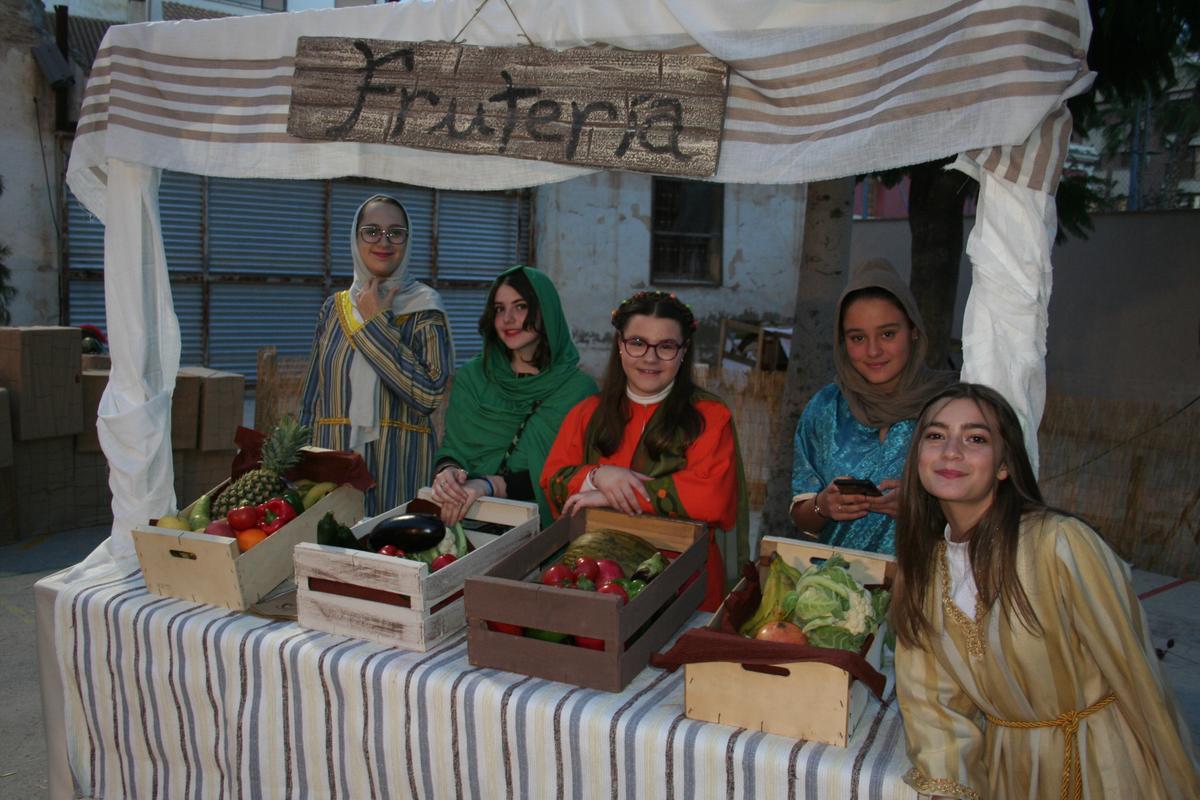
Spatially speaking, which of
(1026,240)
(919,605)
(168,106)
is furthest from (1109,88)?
(168,106)

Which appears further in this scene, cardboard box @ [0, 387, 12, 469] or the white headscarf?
cardboard box @ [0, 387, 12, 469]

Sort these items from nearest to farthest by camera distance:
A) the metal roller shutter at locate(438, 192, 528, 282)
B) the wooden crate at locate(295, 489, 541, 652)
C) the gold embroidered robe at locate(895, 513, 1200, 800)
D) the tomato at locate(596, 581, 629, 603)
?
1. the gold embroidered robe at locate(895, 513, 1200, 800)
2. the tomato at locate(596, 581, 629, 603)
3. the wooden crate at locate(295, 489, 541, 652)
4. the metal roller shutter at locate(438, 192, 528, 282)

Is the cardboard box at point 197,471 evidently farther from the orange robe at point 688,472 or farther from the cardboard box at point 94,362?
the orange robe at point 688,472

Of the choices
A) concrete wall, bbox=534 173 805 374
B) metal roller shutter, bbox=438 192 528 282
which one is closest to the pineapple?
metal roller shutter, bbox=438 192 528 282

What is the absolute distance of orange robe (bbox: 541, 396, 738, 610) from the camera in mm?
2777

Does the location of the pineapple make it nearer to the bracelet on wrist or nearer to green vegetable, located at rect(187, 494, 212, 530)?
green vegetable, located at rect(187, 494, 212, 530)

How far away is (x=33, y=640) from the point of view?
481 cm

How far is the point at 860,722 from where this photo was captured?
1.96 metres

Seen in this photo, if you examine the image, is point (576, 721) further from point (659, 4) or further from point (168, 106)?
point (168, 106)

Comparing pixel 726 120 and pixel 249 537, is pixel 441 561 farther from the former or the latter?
pixel 726 120

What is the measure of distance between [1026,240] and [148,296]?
2.79 m

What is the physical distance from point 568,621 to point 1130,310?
463 inches

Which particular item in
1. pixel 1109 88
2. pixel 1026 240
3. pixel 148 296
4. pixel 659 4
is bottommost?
pixel 148 296

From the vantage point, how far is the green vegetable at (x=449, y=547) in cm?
249
